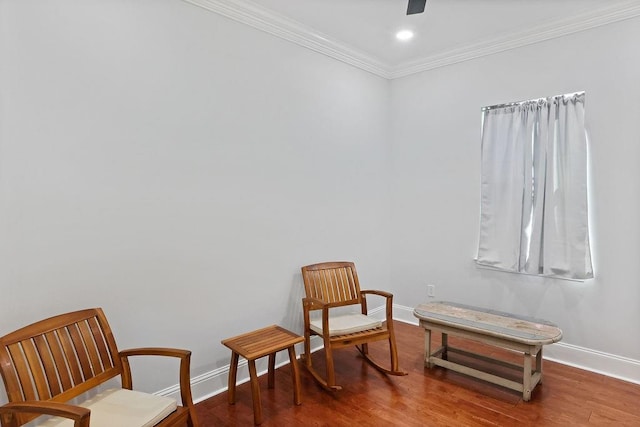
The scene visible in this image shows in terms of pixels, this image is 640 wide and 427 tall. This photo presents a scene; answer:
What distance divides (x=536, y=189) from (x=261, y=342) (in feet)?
8.62

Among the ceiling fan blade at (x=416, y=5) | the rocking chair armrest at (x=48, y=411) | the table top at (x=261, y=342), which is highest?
the ceiling fan blade at (x=416, y=5)

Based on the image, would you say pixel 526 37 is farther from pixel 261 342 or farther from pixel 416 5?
pixel 261 342

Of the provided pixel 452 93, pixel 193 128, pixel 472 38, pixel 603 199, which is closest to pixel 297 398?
pixel 193 128

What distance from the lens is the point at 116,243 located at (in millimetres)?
2180

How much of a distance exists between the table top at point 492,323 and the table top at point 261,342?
1147 millimetres

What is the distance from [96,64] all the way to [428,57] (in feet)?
10.0

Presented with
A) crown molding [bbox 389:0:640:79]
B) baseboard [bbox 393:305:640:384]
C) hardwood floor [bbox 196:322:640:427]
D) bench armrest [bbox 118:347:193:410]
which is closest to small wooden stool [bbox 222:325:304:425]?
hardwood floor [bbox 196:322:640:427]

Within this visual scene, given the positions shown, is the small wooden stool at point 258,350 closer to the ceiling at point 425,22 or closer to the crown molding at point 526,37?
the ceiling at point 425,22

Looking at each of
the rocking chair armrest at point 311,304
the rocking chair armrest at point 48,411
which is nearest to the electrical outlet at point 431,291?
the rocking chair armrest at point 311,304

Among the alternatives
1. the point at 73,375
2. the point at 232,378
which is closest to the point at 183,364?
the point at 73,375

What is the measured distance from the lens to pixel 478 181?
361 centimetres

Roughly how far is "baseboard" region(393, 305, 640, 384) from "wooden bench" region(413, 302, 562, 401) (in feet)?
1.59

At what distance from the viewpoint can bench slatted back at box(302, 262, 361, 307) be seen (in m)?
3.08

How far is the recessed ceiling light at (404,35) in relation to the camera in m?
3.24
